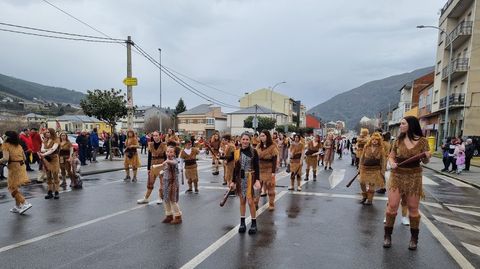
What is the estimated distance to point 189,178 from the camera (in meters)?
9.80

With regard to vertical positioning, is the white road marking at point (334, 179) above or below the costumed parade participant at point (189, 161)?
below

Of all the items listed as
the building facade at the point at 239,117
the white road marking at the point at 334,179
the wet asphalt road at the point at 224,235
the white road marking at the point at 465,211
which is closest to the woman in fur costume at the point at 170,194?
the wet asphalt road at the point at 224,235

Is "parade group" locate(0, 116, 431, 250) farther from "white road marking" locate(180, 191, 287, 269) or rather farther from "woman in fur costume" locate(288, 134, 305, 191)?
"white road marking" locate(180, 191, 287, 269)

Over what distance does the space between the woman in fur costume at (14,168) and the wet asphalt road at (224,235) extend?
0.90ft

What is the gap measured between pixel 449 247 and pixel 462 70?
30.2 m

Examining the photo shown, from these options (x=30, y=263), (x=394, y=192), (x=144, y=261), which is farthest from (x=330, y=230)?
(x=30, y=263)

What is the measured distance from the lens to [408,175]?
205 inches

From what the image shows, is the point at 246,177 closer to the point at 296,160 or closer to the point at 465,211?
the point at 296,160

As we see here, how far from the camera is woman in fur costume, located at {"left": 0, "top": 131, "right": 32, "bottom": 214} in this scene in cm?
708

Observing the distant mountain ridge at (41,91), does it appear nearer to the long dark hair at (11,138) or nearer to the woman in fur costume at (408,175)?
the long dark hair at (11,138)

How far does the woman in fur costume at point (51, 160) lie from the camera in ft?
28.1

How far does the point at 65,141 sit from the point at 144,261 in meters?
6.98

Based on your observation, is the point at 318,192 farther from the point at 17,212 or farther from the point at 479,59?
the point at 479,59

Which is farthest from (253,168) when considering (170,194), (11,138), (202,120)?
(202,120)
